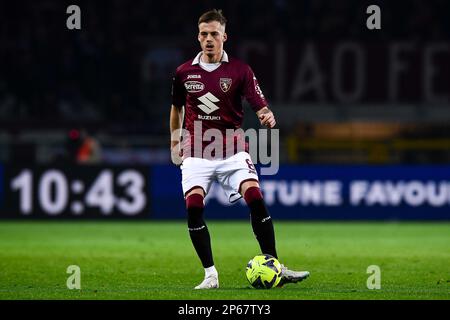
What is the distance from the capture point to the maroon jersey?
8.97 metres

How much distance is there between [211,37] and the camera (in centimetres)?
890

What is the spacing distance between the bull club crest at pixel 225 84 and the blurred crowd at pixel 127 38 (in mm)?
15914

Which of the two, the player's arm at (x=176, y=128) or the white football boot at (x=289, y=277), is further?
the player's arm at (x=176, y=128)

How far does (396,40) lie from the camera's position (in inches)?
1086

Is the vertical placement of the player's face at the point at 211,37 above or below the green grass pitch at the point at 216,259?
above

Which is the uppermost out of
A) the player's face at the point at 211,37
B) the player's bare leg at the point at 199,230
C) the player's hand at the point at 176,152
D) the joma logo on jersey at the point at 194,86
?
the player's face at the point at 211,37

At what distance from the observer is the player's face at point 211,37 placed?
884cm

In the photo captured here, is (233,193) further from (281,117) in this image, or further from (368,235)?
(281,117)

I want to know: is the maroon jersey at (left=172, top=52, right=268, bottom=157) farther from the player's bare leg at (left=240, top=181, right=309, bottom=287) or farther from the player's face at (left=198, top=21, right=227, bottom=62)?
the player's bare leg at (left=240, top=181, right=309, bottom=287)

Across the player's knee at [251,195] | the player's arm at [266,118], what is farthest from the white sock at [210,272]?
the player's arm at [266,118]

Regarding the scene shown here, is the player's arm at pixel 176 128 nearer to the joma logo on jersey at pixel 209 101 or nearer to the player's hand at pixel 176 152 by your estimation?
the player's hand at pixel 176 152

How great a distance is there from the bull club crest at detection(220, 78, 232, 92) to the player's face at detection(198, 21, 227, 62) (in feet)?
0.77

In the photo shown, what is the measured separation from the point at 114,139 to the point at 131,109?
2.21 m

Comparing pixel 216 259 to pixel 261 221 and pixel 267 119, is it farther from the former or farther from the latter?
pixel 267 119
